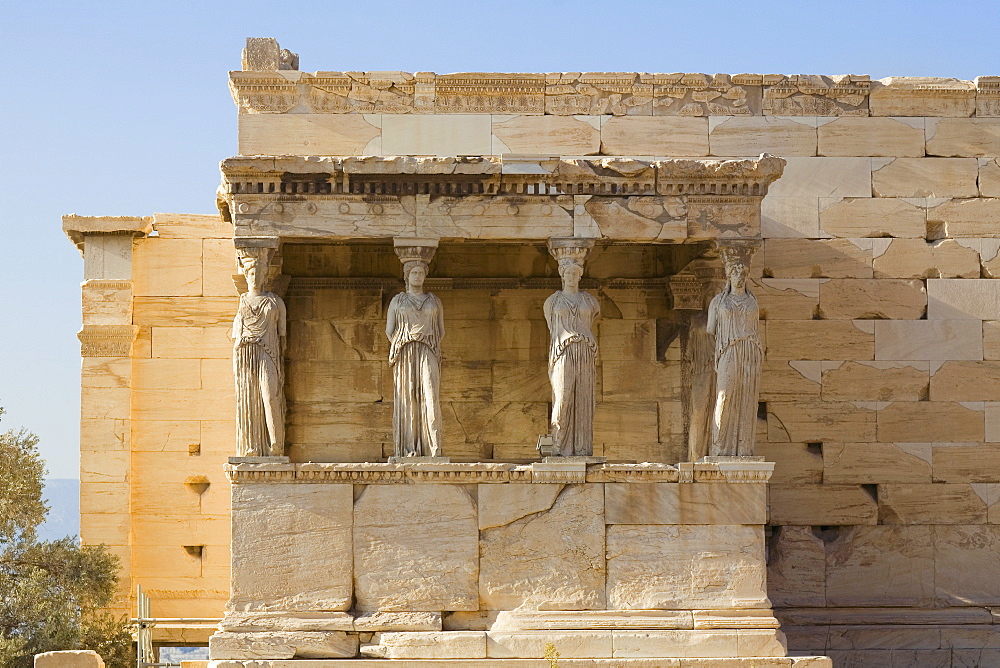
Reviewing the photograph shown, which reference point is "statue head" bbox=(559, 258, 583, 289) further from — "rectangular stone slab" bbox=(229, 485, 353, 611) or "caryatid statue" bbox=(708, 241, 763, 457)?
"rectangular stone slab" bbox=(229, 485, 353, 611)

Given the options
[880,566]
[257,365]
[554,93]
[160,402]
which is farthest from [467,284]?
[880,566]

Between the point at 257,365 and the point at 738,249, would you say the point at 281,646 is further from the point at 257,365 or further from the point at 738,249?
the point at 738,249

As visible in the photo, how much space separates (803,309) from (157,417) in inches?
244

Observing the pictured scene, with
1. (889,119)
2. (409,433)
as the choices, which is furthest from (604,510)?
(889,119)

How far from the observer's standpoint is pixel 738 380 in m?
11.1

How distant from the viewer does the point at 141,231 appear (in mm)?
14445

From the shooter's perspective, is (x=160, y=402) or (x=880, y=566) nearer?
(x=880, y=566)

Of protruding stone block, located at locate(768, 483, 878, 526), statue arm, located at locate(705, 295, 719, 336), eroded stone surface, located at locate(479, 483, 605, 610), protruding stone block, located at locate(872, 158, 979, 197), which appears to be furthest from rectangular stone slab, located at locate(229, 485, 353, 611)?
protruding stone block, located at locate(872, 158, 979, 197)

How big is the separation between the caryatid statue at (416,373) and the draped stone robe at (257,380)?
2.88 feet

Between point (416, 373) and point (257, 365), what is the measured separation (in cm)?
116

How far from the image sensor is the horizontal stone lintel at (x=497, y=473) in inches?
427

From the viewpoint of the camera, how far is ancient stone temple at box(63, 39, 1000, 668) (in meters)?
10.9

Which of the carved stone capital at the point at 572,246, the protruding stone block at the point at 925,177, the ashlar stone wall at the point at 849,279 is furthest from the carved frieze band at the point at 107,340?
the protruding stone block at the point at 925,177

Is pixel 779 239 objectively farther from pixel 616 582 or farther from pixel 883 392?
pixel 616 582
